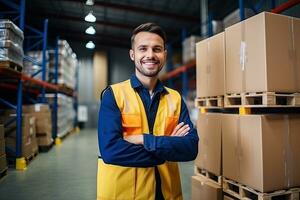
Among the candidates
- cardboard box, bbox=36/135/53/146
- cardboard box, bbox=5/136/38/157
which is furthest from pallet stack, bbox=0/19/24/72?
cardboard box, bbox=36/135/53/146

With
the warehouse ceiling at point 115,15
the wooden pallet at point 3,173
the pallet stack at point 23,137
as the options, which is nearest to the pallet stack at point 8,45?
Result: the pallet stack at point 23,137

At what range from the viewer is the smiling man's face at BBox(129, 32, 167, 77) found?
2043 mm

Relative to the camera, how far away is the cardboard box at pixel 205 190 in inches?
137

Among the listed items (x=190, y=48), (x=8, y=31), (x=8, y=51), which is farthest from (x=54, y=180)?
(x=190, y=48)

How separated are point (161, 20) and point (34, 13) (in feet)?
19.6

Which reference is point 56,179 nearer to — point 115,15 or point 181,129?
point 181,129

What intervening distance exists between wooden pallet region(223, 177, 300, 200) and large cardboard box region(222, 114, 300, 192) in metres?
0.05

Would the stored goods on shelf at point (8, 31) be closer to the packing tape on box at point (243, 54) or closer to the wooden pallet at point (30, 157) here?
the wooden pallet at point (30, 157)

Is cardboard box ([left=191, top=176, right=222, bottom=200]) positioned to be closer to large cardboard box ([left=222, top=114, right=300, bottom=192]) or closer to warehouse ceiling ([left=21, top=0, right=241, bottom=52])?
large cardboard box ([left=222, top=114, right=300, bottom=192])

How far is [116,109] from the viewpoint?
204 cm

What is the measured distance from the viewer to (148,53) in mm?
2033

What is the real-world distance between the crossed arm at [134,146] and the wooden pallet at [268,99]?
4.41 feet

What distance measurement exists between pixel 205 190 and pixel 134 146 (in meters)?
2.14

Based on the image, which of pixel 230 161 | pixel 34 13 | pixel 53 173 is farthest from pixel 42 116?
pixel 230 161
